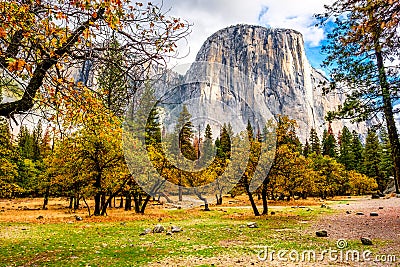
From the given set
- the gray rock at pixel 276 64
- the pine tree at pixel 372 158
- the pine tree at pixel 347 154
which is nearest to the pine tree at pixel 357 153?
the pine tree at pixel 347 154

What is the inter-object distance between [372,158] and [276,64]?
89.5 m

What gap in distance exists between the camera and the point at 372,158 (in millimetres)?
61438

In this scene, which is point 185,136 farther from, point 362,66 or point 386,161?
point 386,161

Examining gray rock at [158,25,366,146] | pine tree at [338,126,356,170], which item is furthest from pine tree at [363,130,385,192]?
gray rock at [158,25,366,146]

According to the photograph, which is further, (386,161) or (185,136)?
(386,161)

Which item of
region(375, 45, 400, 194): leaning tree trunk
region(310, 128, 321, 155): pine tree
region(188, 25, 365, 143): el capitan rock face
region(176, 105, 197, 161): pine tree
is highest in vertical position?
region(188, 25, 365, 143): el capitan rock face

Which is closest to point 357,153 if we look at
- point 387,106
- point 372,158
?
point 372,158

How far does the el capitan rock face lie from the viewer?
447 feet

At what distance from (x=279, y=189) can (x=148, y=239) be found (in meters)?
13.1

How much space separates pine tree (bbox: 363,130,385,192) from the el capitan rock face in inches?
2775

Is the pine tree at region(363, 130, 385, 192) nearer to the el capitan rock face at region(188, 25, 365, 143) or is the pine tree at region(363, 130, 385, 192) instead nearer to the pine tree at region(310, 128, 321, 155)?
the pine tree at region(310, 128, 321, 155)

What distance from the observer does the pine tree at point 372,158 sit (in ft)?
196

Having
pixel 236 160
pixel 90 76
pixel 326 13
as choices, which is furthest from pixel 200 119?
pixel 90 76

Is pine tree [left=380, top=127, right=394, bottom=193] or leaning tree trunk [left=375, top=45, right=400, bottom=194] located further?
pine tree [left=380, top=127, right=394, bottom=193]
